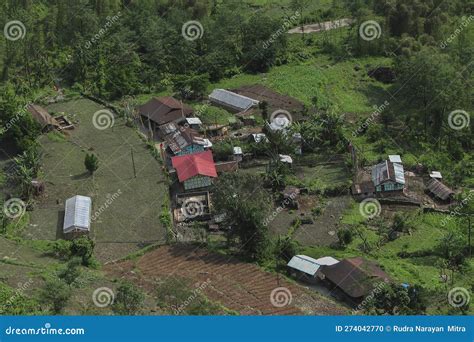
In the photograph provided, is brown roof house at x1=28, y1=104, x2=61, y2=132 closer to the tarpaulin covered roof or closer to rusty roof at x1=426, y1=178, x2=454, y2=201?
the tarpaulin covered roof

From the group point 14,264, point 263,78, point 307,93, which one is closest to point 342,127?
point 307,93

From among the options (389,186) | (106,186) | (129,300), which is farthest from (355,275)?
(106,186)

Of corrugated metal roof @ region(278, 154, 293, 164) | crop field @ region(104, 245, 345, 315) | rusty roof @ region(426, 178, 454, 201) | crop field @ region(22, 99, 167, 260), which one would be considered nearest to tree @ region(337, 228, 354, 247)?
crop field @ region(104, 245, 345, 315)

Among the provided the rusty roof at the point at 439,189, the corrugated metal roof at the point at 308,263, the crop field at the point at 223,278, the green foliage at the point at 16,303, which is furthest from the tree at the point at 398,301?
the green foliage at the point at 16,303

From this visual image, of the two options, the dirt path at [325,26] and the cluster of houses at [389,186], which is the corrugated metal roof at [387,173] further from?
the dirt path at [325,26]

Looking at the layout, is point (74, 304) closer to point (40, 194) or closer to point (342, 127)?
point (40, 194)

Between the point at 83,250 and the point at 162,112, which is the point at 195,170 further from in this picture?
the point at 83,250
